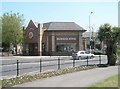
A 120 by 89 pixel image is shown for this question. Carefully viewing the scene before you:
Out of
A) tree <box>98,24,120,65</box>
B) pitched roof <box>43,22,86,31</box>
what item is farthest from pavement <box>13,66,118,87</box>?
pitched roof <box>43,22,86,31</box>

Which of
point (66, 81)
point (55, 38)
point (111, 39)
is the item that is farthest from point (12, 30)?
point (66, 81)

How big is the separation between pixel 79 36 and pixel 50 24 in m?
8.24

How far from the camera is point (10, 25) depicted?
72.3 meters

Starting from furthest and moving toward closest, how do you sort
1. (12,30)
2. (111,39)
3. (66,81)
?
(12,30)
(111,39)
(66,81)

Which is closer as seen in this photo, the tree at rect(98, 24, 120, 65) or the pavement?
the pavement

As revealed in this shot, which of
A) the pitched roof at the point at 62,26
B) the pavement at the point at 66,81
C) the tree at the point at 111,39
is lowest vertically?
the pavement at the point at 66,81

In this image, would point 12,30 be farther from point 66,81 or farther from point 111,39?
point 66,81

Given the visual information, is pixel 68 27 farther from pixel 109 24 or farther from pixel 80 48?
pixel 109 24

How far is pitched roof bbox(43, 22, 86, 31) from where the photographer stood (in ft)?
239

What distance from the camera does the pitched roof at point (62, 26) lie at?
2867 inches

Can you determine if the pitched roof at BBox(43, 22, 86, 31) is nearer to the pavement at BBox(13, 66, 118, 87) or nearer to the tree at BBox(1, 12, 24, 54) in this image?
the tree at BBox(1, 12, 24, 54)

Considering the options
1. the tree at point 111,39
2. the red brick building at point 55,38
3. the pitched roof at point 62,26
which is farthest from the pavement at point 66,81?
the pitched roof at point 62,26

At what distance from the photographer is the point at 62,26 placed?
7431cm

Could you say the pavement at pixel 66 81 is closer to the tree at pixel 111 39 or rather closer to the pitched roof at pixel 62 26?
the tree at pixel 111 39
